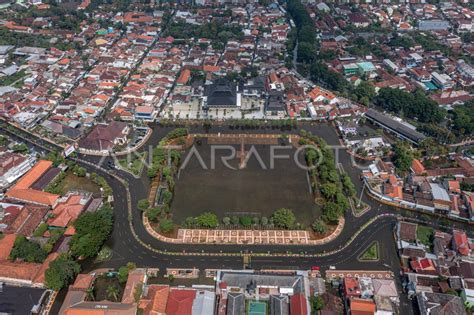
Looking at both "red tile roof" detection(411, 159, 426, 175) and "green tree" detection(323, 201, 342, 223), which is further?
"red tile roof" detection(411, 159, 426, 175)

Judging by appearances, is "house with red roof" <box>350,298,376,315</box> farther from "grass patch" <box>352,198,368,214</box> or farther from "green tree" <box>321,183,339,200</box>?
"green tree" <box>321,183,339,200</box>

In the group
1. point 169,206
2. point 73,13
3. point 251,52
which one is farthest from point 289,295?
point 73,13

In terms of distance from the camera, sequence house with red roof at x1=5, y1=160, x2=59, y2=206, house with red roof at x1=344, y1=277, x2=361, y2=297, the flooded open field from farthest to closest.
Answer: the flooded open field < house with red roof at x1=5, y1=160, x2=59, y2=206 < house with red roof at x1=344, y1=277, x2=361, y2=297

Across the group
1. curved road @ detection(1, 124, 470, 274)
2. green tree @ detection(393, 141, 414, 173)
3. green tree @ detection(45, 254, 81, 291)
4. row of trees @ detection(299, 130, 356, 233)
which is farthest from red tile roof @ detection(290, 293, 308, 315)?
green tree @ detection(393, 141, 414, 173)

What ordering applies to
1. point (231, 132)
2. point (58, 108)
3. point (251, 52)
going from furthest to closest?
point (251, 52)
point (58, 108)
point (231, 132)

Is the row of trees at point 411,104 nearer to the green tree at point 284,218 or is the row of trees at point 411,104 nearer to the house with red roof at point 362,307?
the green tree at point 284,218

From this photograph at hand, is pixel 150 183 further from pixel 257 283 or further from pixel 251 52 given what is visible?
pixel 251 52

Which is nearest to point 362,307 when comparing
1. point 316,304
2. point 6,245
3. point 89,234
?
point 316,304
